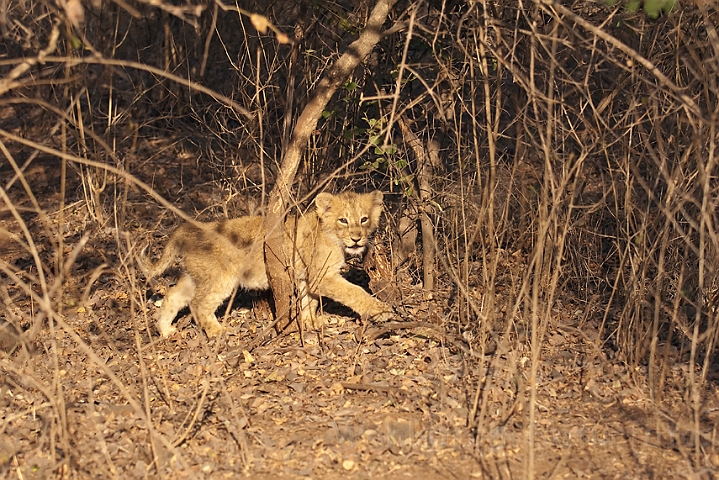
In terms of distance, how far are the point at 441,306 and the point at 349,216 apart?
50.9 inches

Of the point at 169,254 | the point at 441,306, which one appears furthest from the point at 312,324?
the point at 169,254

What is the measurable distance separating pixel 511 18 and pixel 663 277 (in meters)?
2.66

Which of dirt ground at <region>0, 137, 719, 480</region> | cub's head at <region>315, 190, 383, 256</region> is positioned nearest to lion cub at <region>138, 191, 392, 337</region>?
cub's head at <region>315, 190, 383, 256</region>

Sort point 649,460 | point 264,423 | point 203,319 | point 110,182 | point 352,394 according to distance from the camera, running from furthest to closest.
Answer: point 110,182
point 203,319
point 352,394
point 264,423
point 649,460

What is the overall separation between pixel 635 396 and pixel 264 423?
9.52ft

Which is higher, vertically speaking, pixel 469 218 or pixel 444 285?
pixel 469 218

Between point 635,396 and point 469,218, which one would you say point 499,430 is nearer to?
point 635,396

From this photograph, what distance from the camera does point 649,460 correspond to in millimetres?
5910

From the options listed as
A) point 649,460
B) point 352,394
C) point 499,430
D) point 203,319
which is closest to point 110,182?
point 203,319

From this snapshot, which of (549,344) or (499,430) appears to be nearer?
(499,430)

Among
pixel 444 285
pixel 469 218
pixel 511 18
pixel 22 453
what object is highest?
pixel 511 18

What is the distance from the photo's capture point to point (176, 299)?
878cm

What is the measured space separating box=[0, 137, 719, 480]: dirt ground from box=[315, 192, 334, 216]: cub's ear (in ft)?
3.58

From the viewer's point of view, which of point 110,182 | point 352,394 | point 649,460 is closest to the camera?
point 649,460
